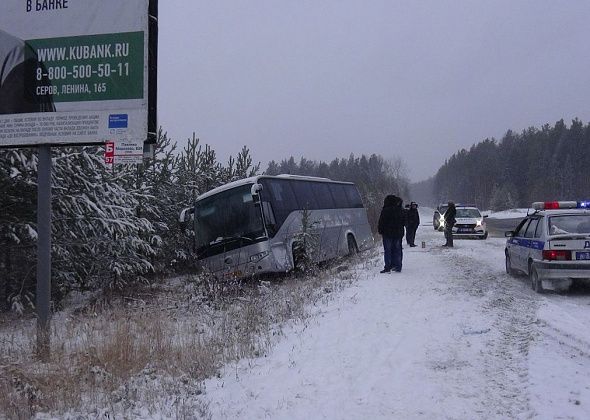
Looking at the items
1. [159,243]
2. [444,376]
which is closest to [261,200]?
[159,243]

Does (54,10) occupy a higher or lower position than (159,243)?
higher

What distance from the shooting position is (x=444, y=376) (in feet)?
17.5

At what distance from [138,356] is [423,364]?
323 cm

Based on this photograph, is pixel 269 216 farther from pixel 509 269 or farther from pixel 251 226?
pixel 509 269

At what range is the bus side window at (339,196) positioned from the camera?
65.4ft

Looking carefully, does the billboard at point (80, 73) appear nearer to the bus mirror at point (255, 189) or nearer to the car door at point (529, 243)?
the bus mirror at point (255, 189)

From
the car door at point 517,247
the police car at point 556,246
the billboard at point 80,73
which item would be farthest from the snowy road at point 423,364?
the billboard at point 80,73

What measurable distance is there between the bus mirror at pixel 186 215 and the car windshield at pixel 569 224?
923 cm

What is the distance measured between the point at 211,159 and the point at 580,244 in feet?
53.9

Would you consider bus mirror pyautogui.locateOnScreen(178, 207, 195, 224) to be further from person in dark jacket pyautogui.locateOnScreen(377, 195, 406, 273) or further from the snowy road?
the snowy road

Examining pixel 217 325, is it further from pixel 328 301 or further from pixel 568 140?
pixel 568 140

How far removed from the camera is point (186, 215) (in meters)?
15.2

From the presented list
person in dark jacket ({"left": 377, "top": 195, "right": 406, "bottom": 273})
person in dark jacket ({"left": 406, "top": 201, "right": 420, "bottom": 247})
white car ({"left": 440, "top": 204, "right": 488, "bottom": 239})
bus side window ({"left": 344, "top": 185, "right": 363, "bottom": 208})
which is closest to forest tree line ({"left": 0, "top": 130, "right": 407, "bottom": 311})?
person in dark jacket ({"left": 377, "top": 195, "right": 406, "bottom": 273})

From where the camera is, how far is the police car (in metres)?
9.93
